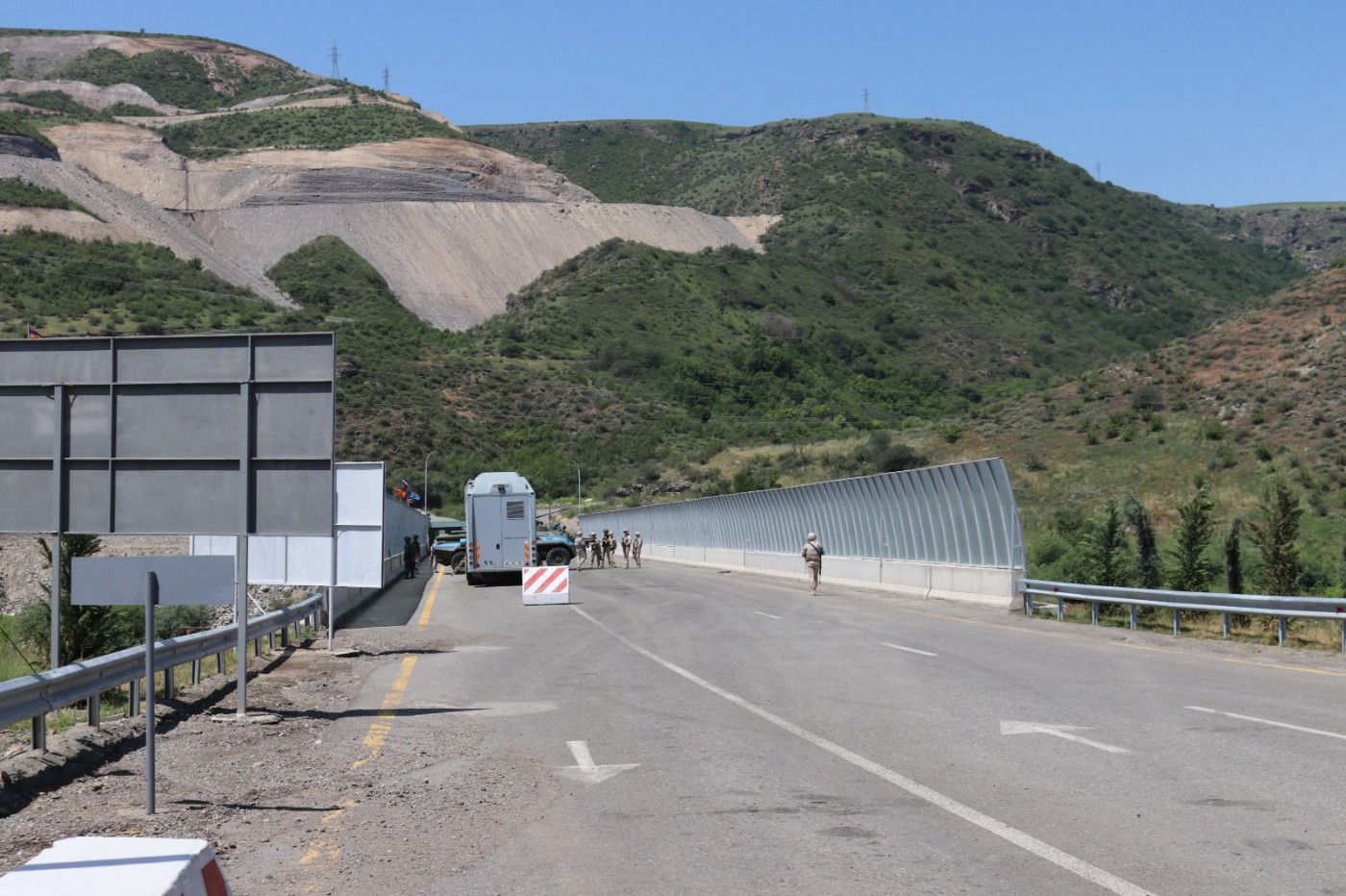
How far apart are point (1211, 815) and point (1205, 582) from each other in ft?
77.2

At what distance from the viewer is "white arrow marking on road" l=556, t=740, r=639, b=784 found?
34.7ft

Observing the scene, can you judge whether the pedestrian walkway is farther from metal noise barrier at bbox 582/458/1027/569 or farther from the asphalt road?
metal noise barrier at bbox 582/458/1027/569

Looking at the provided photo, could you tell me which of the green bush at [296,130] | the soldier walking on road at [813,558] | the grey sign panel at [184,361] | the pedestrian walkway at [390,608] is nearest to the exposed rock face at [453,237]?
the green bush at [296,130]

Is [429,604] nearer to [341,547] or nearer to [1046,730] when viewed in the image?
[341,547]

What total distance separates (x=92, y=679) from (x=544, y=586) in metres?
22.1

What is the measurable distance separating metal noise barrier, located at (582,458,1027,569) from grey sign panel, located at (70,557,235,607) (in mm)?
21495

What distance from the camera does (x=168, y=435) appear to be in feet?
47.1

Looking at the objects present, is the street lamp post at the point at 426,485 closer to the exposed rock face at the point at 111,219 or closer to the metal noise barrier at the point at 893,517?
the metal noise barrier at the point at 893,517

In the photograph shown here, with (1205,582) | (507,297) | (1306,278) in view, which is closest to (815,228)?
(507,297)

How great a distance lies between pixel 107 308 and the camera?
357ft

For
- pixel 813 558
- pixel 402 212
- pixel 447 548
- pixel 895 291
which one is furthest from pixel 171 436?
pixel 402 212

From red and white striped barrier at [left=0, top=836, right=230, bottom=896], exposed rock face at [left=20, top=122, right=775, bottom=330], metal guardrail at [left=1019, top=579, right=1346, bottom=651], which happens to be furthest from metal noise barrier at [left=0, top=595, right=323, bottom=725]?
exposed rock face at [left=20, top=122, right=775, bottom=330]

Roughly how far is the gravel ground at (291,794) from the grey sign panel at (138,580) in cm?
137

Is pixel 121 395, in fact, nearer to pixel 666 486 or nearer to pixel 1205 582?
pixel 1205 582
